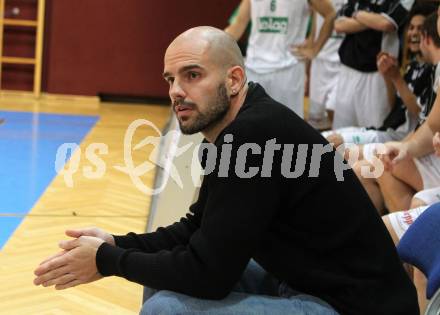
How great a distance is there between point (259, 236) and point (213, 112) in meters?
0.44

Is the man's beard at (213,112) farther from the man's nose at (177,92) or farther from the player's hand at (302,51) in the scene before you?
the player's hand at (302,51)

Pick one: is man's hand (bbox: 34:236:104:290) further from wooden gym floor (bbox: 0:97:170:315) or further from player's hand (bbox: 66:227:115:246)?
wooden gym floor (bbox: 0:97:170:315)

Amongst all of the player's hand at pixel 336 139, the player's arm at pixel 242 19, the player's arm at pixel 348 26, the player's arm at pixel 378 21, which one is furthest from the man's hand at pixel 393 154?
the player's arm at pixel 242 19

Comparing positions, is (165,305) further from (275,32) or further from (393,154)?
(275,32)

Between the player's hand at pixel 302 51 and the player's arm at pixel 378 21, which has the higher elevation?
the player's arm at pixel 378 21

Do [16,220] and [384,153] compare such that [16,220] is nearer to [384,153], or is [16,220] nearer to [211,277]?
[384,153]

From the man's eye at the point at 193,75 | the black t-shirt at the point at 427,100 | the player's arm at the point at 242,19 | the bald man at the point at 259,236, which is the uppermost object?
the man's eye at the point at 193,75

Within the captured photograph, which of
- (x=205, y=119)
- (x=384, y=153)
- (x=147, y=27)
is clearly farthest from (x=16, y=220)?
(x=147, y=27)

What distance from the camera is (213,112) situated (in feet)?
7.38

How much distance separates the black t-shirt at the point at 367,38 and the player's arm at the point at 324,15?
11 centimetres

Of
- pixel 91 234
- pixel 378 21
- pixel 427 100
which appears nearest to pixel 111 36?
pixel 378 21

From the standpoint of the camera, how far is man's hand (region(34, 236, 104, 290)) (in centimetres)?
222

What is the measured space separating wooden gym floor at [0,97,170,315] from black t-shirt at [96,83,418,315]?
134 cm

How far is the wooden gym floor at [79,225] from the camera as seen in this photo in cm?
343
